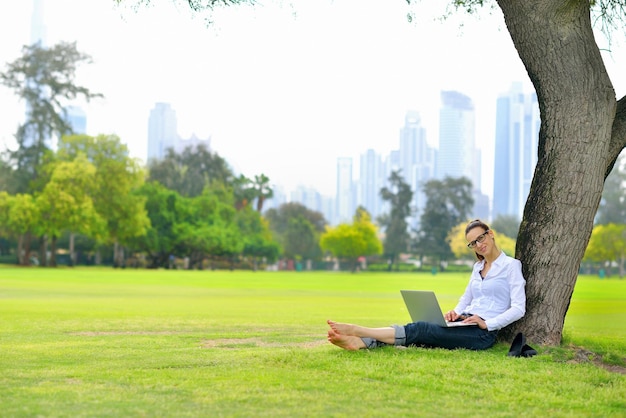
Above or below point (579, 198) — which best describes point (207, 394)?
below

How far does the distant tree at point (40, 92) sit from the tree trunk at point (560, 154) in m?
69.7

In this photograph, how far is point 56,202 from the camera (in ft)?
219

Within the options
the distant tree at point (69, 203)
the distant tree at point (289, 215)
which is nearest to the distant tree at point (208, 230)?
the distant tree at point (69, 203)

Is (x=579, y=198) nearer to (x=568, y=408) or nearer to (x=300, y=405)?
(x=568, y=408)

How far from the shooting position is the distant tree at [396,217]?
12281cm

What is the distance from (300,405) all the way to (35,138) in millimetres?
75133

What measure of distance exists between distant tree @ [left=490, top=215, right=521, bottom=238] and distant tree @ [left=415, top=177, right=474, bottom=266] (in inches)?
209

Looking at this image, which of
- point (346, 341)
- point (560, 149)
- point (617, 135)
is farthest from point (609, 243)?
point (346, 341)

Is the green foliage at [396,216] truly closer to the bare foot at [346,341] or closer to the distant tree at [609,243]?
the distant tree at [609,243]

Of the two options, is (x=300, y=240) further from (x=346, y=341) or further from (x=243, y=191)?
(x=346, y=341)

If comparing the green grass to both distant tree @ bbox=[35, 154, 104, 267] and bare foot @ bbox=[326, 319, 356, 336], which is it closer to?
bare foot @ bbox=[326, 319, 356, 336]

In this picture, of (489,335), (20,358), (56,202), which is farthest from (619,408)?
(56,202)

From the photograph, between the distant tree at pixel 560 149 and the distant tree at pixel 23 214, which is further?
the distant tree at pixel 23 214

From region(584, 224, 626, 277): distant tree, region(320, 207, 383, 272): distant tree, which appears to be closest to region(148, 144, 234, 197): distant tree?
region(320, 207, 383, 272): distant tree
